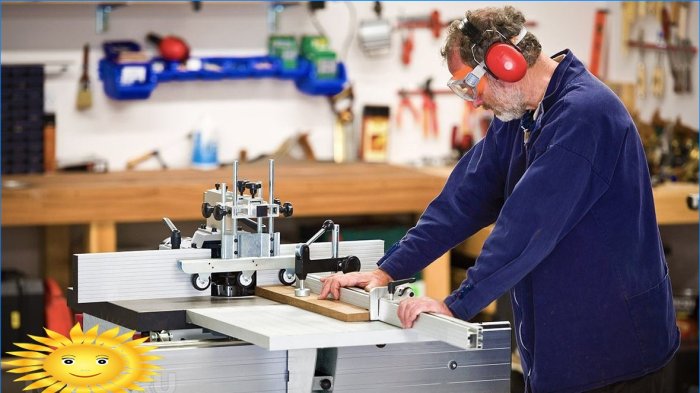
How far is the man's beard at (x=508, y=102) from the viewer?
2.98m

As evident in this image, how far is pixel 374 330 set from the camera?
2842 mm

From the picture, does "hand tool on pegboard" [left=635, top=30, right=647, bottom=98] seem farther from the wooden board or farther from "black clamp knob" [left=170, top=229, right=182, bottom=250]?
"black clamp knob" [left=170, top=229, right=182, bottom=250]

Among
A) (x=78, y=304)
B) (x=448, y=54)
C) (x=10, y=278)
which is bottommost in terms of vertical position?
(x=10, y=278)

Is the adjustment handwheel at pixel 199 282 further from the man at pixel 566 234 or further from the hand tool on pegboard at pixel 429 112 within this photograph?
the hand tool on pegboard at pixel 429 112

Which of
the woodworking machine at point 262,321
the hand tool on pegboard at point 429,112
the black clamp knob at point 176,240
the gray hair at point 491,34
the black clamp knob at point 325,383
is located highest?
the gray hair at point 491,34

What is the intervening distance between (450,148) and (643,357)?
12.8 ft

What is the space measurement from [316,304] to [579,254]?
0.66 metres

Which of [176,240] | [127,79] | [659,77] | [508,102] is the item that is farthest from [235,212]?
[659,77]

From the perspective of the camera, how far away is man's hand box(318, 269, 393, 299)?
10.4ft

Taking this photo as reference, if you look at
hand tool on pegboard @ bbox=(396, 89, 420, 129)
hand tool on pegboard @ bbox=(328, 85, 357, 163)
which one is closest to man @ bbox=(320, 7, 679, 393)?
hand tool on pegboard @ bbox=(328, 85, 357, 163)

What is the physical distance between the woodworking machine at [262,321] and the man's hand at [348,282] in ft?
0.08

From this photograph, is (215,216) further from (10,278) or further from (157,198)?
(10,278)

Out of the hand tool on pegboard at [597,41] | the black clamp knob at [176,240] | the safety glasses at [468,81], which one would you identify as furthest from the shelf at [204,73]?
the safety glasses at [468,81]

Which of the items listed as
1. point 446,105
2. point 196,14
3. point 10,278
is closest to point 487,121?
point 446,105
